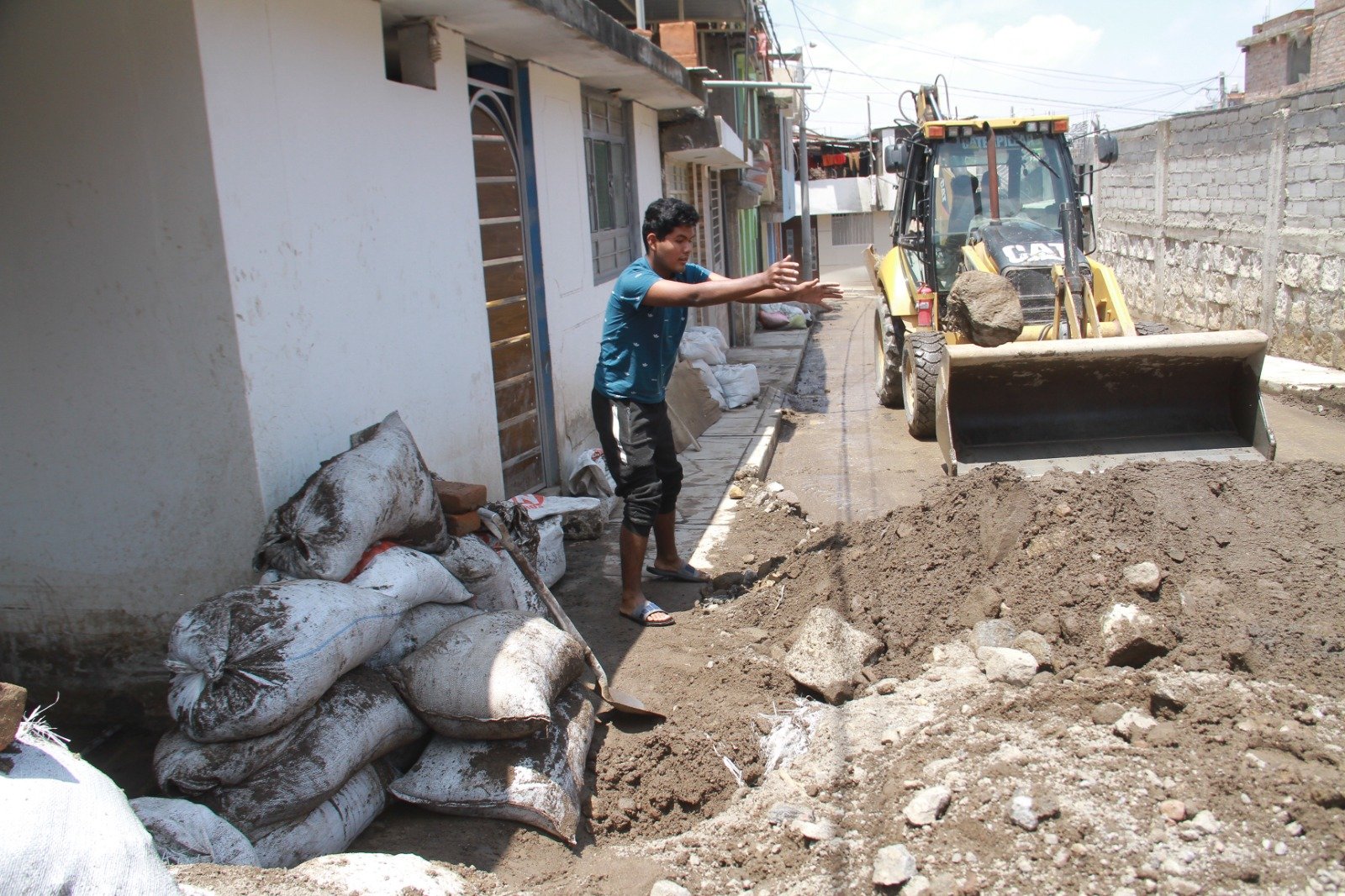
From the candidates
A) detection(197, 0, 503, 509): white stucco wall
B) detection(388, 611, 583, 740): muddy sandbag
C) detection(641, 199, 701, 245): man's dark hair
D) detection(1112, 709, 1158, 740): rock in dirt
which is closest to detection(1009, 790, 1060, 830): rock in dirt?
detection(1112, 709, 1158, 740): rock in dirt

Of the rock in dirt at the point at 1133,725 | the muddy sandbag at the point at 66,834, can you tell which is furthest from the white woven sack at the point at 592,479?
the muddy sandbag at the point at 66,834

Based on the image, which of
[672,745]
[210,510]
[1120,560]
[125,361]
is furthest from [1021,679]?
[125,361]

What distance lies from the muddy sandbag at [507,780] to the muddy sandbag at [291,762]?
177mm

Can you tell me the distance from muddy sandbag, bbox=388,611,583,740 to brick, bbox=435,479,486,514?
0.81 meters

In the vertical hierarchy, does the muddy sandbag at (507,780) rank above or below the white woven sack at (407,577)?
below

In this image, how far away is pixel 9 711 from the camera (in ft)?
6.57

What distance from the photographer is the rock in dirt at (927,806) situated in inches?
107

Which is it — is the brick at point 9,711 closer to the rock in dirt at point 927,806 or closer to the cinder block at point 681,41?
the rock in dirt at point 927,806

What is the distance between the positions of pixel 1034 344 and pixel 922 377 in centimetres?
174

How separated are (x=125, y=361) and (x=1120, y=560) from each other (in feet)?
12.6

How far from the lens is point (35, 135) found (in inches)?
140

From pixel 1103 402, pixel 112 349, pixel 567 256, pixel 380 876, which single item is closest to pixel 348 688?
pixel 380 876

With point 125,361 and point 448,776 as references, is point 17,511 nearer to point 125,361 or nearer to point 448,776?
point 125,361

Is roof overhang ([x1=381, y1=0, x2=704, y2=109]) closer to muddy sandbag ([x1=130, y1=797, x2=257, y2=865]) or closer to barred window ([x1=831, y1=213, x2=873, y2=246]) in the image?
muddy sandbag ([x1=130, y1=797, x2=257, y2=865])
